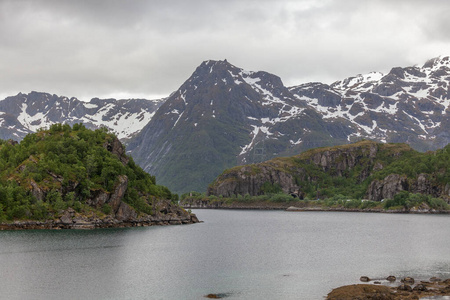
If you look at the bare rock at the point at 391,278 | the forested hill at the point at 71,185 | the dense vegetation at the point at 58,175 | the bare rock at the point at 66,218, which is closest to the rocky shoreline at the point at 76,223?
the bare rock at the point at 66,218

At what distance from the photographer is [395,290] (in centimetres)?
6556

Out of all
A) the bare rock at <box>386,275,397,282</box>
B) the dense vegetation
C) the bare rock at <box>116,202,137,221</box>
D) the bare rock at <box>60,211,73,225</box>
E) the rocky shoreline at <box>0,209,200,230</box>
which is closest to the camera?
the bare rock at <box>386,275,397,282</box>

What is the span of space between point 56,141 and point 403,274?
139 m

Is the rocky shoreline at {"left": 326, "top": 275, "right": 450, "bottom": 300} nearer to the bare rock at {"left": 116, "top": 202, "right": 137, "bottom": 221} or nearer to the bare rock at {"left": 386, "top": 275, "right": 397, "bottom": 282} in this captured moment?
the bare rock at {"left": 386, "top": 275, "right": 397, "bottom": 282}

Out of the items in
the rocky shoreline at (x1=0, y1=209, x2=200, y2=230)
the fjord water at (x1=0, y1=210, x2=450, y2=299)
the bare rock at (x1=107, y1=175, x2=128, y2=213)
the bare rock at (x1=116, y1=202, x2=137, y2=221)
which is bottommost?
the fjord water at (x1=0, y1=210, x2=450, y2=299)

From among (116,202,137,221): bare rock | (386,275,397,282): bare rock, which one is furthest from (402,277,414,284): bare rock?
(116,202,137,221): bare rock

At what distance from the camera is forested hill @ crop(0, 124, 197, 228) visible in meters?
153

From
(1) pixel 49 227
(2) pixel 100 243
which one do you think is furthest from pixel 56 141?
(2) pixel 100 243

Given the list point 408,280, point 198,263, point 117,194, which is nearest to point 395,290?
point 408,280

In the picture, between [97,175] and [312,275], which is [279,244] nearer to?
[312,275]

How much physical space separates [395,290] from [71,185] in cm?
12345

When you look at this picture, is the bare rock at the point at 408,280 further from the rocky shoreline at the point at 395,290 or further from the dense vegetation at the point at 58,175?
the dense vegetation at the point at 58,175

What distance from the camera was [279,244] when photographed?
124 metres

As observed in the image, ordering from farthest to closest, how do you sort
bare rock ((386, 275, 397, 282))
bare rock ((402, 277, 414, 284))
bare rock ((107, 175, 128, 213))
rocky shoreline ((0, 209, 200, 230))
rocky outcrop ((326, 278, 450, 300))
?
bare rock ((107, 175, 128, 213)) → rocky shoreline ((0, 209, 200, 230)) → bare rock ((386, 275, 397, 282)) → bare rock ((402, 277, 414, 284)) → rocky outcrop ((326, 278, 450, 300))
